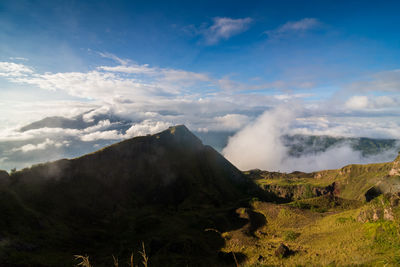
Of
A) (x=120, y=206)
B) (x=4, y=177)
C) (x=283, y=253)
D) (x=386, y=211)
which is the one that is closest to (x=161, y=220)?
(x=120, y=206)

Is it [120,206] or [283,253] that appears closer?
[283,253]

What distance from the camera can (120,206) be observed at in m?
116

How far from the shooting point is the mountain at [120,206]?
198 ft

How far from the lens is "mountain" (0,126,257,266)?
6025cm

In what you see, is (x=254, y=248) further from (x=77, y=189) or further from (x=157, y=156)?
(x=157, y=156)

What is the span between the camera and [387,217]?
139 feet

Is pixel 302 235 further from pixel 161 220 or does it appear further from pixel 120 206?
pixel 120 206

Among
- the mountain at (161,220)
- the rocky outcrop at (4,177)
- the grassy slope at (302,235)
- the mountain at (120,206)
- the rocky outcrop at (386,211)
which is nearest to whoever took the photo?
the rocky outcrop at (386,211)

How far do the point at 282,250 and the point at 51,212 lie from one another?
8798cm

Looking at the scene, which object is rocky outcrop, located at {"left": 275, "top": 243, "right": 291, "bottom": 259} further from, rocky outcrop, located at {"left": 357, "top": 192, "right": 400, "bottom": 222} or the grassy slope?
rocky outcrop, located at {"left": 357, "top": 192, "right": 400, "bottom": 222}

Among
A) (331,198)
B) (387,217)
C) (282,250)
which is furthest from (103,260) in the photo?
(331,198)

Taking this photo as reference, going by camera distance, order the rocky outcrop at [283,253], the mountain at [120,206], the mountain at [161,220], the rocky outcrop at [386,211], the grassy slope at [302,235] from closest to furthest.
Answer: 1. the rocky outcrop at [386,211]
2. the grassy slope at [302,235]
3. the mountain at [161,220]
4. the rocky outcrop at [283,253]
5. the mountain at [120,206]

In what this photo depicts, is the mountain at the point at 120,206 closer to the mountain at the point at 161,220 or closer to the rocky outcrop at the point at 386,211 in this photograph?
the mountain at the point at 161,220

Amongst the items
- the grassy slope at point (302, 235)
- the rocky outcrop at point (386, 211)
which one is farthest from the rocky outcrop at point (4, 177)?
the rocky outcrop at point (386, 211)
